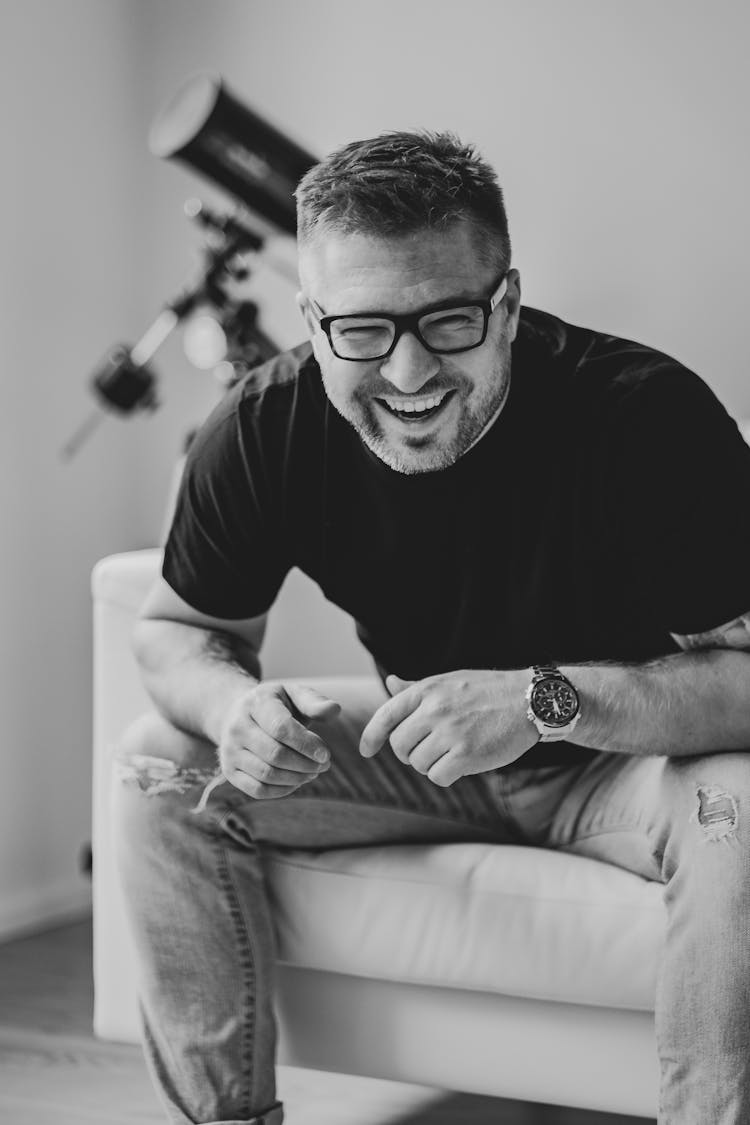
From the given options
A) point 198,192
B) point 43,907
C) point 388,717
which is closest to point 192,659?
point 388,717

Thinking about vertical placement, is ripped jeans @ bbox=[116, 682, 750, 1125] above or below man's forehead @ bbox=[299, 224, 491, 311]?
below

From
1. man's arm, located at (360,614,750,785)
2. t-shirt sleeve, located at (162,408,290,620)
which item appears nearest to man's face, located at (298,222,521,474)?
t-shirt sleeve, located at (162,408,290,620)

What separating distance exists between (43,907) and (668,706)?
5.29 ft

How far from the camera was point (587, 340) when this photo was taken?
4.40 ft

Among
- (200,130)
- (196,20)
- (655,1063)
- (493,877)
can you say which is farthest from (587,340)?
(196,20)

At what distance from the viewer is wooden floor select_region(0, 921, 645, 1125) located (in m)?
1.57

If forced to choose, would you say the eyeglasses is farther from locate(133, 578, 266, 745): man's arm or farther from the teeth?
locate(133, 578, 266, 745): man's arm

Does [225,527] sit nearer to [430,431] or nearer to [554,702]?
[430,431]

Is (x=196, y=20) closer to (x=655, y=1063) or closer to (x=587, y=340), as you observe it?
(x=587, y=340)

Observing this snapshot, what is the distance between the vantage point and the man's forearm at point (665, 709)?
1128 millimetres

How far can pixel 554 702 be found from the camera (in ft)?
3.67

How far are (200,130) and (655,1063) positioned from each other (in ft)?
4.91

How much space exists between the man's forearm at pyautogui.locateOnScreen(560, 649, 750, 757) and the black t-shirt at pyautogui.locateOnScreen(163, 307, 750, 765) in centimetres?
7

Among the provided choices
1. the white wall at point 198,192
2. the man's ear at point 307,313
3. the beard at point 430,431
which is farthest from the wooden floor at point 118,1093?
the man's ear at point 307,313
